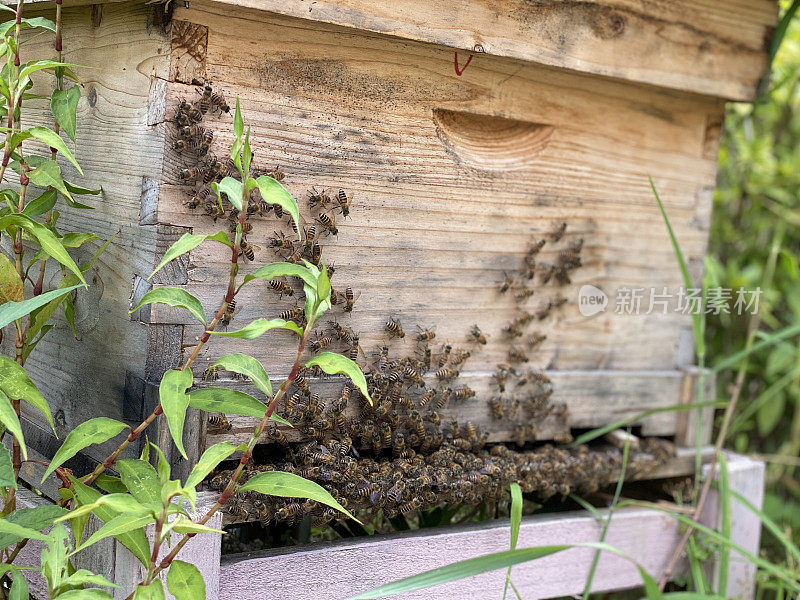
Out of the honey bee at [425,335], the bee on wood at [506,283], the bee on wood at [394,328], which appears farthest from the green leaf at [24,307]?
the bee on wood at [506,283]

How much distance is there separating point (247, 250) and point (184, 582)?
70 cm

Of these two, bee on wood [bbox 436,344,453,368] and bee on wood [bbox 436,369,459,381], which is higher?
bee on wood [bbox 436,344,453,368]

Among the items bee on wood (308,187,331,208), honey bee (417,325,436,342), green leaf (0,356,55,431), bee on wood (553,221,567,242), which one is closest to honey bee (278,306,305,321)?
bee on wood (308,187,331,208)

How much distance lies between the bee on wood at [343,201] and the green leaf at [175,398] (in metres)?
0.63

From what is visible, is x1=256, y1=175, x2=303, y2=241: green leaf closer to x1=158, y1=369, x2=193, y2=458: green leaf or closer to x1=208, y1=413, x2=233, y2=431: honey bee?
x1=158, y1=369, x2=193, y2=458: green leaf

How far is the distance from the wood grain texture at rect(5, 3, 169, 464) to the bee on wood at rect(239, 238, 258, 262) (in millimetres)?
183

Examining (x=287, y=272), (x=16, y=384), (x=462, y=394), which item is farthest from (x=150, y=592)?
(x=462, y=394)

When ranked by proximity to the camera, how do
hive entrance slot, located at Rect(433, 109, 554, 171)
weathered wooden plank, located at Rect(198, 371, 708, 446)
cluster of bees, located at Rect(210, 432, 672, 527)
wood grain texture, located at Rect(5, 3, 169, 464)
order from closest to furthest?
wood grain texture, located at Rect(5, 3, 169, 464) < cluster of bees, located at Rect(210, 432, 672, 527) < hive entrance slot, located at Rect(433, 109, 554, 171) < weathered wooden plank, located at Rect(198, 371, 708, 446)

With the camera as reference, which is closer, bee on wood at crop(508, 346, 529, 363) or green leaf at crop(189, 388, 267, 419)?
green leaf at crop(189, 388, 267, 419)

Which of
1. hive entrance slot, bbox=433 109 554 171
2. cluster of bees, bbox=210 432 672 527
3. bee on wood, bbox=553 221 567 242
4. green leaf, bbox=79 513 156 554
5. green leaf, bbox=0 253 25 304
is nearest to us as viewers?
green leaf, bbox=79 513 156 554

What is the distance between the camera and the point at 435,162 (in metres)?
2.06

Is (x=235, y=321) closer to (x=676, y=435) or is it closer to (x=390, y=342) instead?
(x=390, y=342)

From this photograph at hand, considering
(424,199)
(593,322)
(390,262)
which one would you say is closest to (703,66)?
(593,322)

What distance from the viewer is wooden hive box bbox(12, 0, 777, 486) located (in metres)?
1.72
